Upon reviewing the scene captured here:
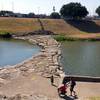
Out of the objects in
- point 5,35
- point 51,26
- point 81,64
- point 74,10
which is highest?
point 74,10

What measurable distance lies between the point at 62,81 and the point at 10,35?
63016mm

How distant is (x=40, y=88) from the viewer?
95.2 ft

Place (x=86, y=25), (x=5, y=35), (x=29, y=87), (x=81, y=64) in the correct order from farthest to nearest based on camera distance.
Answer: (x=86, y=25) < (x=5, y=35) < (x=81, y=64) < (x=29, y=87)

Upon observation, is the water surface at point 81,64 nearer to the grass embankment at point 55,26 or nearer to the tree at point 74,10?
the grass embankment at point 55,26

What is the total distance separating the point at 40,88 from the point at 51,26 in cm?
7627

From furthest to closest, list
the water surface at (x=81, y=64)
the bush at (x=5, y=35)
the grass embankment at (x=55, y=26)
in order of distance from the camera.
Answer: the grass embankment at (x=55, y=26) → the bush at (x=5, y=35) → the water surface at (x=81, y=64)

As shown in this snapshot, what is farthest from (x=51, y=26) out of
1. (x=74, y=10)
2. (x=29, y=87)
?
(x=29, y=87)

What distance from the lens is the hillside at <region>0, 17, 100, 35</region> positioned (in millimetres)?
100188

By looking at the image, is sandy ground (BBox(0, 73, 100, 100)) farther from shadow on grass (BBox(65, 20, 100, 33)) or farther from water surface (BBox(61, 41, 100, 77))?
shadow on grass (BBox(65, 20, 100, 33))

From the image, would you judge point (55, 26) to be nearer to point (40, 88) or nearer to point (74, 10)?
point (74, 10)

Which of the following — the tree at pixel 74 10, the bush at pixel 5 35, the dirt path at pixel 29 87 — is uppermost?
the tree at pixel 74 10

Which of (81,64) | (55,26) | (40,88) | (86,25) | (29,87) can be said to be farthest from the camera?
(86,25)

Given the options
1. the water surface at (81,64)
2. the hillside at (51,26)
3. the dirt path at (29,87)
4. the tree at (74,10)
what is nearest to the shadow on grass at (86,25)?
the hillside at (51,26)

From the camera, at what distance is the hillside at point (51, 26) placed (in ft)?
329
